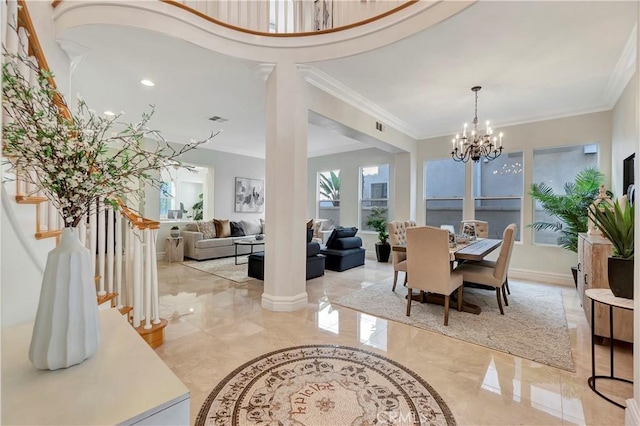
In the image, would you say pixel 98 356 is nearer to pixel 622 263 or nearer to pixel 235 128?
pixel 622 263

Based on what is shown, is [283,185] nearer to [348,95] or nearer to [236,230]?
[348,95]

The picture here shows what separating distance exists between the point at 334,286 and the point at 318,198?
4494 mm

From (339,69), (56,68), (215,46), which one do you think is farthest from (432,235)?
(56,68)

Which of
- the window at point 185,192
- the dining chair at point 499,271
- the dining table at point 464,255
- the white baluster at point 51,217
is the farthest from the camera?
the window at point 185,192

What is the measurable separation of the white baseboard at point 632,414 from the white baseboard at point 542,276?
12.5ft

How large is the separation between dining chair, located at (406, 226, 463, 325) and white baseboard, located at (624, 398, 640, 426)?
4.73 ft

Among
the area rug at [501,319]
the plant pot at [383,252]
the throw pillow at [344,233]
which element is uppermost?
the throw pillow at [344,233]

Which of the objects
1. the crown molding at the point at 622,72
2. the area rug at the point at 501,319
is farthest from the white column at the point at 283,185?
the crown molding at the point at 622,72

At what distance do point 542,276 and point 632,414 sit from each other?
3993 mm

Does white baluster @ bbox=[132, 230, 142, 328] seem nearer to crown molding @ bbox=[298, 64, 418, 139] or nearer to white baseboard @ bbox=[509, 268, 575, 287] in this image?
crown molding @ bbox=[298, 64, 418, 139]

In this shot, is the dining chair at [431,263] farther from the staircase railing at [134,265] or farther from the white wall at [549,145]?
the white wall at [549,145]

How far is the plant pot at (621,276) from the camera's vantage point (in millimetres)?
1781

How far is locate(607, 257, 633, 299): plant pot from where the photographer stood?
178cm

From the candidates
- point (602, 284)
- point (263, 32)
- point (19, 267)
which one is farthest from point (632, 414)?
point (263, 32)
